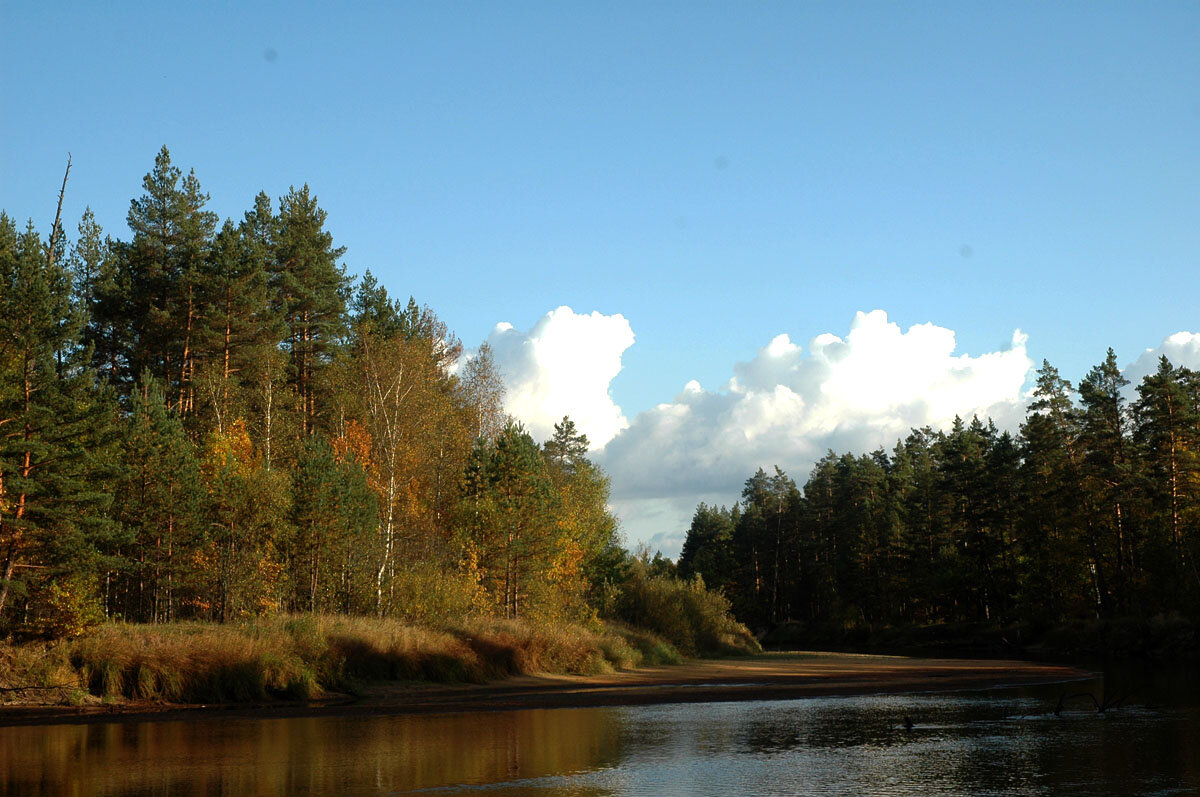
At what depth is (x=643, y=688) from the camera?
140 feet

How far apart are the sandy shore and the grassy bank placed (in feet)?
2.54

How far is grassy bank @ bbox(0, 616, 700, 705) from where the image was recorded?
33188mm

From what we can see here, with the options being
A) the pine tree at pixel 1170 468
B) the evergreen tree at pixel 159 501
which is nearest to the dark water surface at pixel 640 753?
the evergreen tree at pixel 159 501

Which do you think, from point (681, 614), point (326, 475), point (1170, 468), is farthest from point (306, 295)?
point (1170, 468)

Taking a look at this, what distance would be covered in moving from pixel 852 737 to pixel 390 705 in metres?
16.4

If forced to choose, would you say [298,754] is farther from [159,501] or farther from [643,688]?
[159,501]

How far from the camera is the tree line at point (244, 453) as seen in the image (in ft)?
116

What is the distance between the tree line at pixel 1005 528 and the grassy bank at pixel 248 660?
159 ft

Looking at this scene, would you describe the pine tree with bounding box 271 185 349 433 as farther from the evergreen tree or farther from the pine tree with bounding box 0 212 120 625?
the pine tree with bounding box 0 212 120 625

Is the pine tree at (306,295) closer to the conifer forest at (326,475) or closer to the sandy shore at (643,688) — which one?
the conifer forest at (326,475)

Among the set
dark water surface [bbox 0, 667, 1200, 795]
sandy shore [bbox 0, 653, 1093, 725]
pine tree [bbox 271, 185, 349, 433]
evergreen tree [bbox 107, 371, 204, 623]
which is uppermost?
pine tree [bbox 271, 185, 349, 433]

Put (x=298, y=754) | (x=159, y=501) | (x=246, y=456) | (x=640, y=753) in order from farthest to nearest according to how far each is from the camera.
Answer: (x=246, y=456) → (x=159, y=501) → (x=640, y=753) → (x=298, y=754)

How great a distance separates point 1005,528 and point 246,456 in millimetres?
69312

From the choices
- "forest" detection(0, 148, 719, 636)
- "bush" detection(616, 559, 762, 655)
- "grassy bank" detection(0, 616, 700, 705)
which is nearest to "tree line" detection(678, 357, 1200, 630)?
"bush" detection(616, 559, 762, 655)
